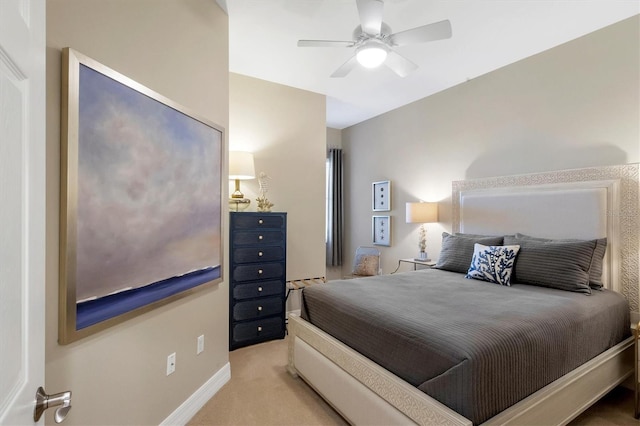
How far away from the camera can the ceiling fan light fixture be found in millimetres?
2350

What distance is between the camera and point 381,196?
4.83 meters

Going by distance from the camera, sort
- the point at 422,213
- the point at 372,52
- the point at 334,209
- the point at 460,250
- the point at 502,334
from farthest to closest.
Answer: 1. the point at 334,209
2. the point at 422,213
3. the point at 460,250
4. the point at 372,52
5. the point at 502,334

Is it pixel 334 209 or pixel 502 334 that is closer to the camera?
pixel 502 334

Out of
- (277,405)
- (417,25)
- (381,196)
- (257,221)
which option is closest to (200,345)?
(277,405)

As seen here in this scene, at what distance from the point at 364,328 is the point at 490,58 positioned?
9.34 ft

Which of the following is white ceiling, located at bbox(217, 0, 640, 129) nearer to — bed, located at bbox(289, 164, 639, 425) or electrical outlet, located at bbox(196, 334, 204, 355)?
bed, located at bbox(289, 164, 639, 425)

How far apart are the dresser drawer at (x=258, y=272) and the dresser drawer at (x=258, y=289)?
6cm

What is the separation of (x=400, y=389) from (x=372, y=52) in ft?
7.13

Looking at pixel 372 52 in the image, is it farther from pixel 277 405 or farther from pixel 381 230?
pixel 381 230

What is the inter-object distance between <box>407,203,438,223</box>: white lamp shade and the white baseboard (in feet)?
8.33

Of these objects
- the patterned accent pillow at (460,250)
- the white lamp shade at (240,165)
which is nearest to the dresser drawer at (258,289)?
the white lamp shade at (240,165)

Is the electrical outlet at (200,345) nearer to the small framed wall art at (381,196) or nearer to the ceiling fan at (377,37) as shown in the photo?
the ceiling fan at (377,37)

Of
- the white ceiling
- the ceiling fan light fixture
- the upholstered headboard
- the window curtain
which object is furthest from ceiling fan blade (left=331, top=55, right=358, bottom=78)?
the window curtain

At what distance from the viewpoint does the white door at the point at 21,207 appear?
51 centimetres
